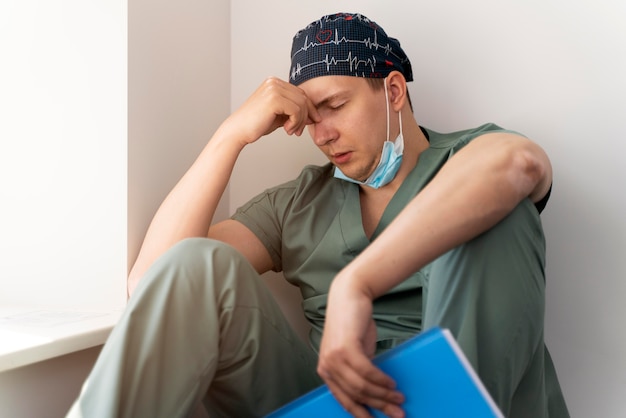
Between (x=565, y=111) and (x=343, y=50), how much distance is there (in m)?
0.50

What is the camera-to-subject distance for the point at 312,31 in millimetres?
1195

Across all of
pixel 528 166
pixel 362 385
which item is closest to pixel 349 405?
pixel 362 385

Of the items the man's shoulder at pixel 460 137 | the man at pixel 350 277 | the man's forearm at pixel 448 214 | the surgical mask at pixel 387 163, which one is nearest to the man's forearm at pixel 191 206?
the man at pixel 350 277

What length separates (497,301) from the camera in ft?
2.57

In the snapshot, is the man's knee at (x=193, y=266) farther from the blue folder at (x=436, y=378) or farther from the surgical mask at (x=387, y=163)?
the surgical mask at (x=387, y=163)

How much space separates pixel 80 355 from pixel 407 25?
1.00 meters

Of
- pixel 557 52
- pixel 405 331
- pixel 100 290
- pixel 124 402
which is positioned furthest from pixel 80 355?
pixel 557 52

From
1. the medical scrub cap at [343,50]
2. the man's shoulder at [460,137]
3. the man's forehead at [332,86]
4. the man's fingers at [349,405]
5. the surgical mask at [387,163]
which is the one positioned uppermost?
the medical scrub cap at [343,50]

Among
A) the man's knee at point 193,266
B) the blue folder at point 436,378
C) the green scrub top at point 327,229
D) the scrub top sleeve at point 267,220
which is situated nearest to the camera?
the blue folder at point 436,378

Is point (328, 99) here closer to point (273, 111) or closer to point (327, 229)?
point (273, 111)

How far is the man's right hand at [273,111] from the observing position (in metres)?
1.14

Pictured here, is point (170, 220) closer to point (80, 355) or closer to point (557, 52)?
point (80, 355)

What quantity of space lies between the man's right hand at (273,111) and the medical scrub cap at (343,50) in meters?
0.06

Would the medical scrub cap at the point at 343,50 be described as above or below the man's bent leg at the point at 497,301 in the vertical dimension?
above
